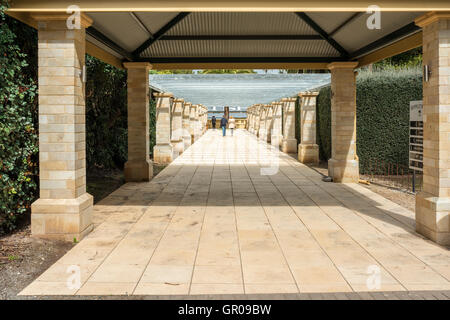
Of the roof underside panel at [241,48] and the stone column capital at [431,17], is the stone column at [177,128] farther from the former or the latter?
the stone column capital at [431,17]

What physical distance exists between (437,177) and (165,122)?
1253 centimetres

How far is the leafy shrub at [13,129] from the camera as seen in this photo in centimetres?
626

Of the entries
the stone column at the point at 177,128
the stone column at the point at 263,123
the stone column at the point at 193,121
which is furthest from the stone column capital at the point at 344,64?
the stone column at the point at 263,123

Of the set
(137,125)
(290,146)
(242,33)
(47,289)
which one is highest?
(242,33)

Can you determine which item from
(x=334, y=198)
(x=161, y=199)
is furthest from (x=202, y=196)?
(x=334, y=198)

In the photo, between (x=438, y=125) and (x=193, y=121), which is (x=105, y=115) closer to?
(x=438, y=125)

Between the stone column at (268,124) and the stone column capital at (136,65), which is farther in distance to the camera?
the stone column at (268,124)

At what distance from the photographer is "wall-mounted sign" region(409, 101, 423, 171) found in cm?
961

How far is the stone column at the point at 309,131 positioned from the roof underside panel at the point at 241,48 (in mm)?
5098

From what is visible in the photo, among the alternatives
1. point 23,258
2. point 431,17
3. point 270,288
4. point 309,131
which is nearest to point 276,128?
point 309,131

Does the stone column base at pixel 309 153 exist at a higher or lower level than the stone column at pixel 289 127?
lower

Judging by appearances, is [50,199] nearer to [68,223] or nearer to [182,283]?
[68,223]

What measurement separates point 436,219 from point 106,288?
4.72 m

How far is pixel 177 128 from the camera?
859 inches
